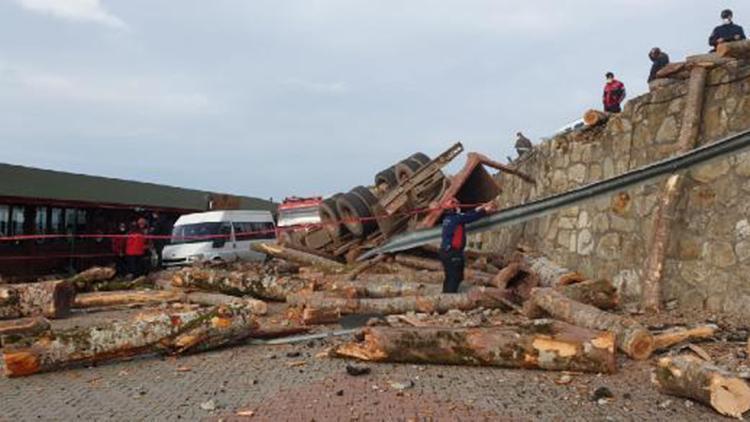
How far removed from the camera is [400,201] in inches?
575

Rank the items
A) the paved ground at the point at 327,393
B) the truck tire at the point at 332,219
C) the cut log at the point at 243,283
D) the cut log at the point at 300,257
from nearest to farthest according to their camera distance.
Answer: the paved ground at the point at 327,393 < the cut log at the point at 243,283 < the cut log at the point at 300,257 < the truck tire at the point at 332,219

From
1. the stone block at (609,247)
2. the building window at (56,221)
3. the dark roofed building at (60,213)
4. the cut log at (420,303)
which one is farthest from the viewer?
the building window at (56,221)

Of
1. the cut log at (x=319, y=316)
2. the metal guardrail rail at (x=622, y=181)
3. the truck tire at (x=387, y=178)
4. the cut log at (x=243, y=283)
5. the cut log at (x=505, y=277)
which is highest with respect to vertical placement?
the truck tire at (x=387, y=178)

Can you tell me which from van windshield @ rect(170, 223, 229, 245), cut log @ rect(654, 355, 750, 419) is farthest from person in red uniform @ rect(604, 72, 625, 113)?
van windshield @ rect(170, 223, 229, 245)

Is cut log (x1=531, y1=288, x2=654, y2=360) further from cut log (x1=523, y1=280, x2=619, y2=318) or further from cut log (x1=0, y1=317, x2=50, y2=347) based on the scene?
cut log (x1=0, y1=317, x2=50, y2=347)

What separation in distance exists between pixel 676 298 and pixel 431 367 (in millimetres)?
3766

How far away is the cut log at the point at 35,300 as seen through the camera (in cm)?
1053

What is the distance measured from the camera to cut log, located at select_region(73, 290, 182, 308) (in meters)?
12.1

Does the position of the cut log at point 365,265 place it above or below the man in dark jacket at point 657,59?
below

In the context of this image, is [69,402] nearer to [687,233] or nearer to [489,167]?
[687,233]

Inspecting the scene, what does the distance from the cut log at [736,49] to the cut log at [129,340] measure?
6462mm

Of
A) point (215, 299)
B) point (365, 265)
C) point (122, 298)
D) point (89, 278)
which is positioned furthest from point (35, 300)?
point (365, 265)

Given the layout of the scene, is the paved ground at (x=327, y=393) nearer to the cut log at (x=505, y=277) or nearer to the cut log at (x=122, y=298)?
the cut log at (x=505, y=277)

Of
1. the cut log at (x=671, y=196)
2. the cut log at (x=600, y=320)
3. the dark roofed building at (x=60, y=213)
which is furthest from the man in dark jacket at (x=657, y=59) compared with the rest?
the dark roofed building at (x=60, y=213)
